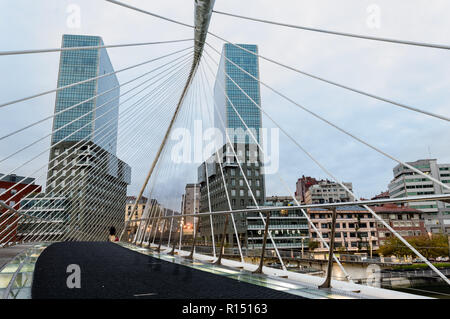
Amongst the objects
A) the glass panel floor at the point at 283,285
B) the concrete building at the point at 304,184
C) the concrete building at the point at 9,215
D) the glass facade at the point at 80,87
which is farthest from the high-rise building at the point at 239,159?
the concrete building at the point at 304,184

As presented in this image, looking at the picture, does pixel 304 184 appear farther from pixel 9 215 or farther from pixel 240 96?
pixel 9 215

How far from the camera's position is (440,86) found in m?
162

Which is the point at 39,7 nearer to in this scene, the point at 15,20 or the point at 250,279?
the point at 15,20

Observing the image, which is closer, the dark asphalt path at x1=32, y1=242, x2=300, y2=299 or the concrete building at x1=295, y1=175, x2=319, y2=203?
the dark asphalt path at x1=32, y1=242, x2=300, y2=299

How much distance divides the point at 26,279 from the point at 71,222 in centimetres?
3233

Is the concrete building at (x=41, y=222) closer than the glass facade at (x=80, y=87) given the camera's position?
Yes

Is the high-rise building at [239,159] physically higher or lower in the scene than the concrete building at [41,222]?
higher

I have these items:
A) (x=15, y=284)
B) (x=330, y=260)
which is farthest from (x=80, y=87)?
(x=330, y=260)

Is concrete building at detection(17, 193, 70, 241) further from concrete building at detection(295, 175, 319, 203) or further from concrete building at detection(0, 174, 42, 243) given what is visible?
concrete building at detection(295, 175, 319, 203)

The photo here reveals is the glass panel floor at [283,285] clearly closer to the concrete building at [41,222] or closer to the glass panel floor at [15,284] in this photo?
the glass panel floor at [15,284]

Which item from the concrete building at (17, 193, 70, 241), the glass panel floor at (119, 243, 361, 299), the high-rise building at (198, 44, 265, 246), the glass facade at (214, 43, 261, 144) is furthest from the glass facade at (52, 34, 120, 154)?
the glass panel floor at (119, 243, 361, 299)
